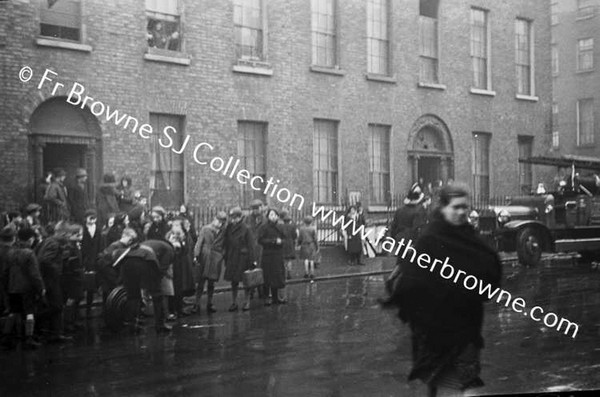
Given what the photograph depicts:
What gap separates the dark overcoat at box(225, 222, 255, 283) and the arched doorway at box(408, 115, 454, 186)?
8.22 feet

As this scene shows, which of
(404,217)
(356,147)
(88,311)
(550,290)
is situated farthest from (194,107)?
A: (550,290)

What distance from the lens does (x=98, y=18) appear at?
7117 millimetres

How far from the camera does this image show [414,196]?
25.6 ft

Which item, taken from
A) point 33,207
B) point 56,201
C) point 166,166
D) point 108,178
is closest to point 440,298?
point 166,166

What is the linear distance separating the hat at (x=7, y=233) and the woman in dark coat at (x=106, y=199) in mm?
941

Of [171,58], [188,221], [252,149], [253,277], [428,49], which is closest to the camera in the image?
[171,58]

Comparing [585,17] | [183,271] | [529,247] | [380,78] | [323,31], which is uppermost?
[585,17]

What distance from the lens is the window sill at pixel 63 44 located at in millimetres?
6684

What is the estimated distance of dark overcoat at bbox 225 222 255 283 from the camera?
10078mm

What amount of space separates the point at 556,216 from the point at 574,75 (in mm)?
4886

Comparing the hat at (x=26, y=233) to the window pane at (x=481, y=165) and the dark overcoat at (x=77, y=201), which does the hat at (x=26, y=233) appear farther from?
the window pane at (x=481, y=165)

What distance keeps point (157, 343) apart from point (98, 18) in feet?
11.8

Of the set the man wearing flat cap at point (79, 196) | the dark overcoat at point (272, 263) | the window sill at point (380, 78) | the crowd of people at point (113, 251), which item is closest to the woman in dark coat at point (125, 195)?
the crowd of people at point (113, 251)

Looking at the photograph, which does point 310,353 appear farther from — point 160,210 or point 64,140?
point 64,140
